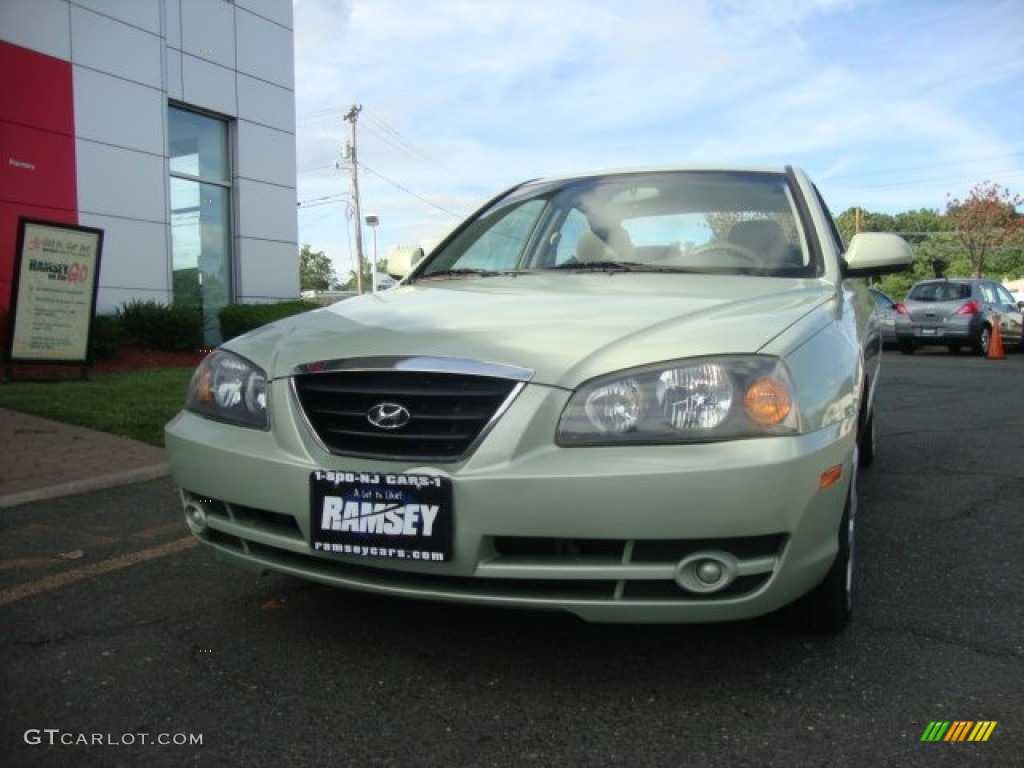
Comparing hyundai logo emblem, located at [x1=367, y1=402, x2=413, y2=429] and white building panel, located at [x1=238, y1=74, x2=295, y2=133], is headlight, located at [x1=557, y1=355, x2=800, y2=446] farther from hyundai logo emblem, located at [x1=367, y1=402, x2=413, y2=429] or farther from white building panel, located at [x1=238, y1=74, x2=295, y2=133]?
white building panel, located at [x1=238, y1=74, x2=295, y2=133]

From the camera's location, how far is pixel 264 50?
46.3 feet

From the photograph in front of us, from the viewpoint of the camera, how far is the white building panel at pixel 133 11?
1140 cm

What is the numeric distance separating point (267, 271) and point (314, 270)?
8060 cm

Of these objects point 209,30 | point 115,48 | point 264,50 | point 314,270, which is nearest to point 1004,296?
point 264,50

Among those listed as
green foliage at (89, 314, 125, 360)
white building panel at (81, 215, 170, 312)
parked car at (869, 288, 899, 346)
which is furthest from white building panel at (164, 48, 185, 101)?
parked car at (869, 288, 899, 346)

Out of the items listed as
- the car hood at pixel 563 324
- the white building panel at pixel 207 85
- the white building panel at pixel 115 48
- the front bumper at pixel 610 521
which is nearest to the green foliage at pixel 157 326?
the white building panel at pixel 115 48

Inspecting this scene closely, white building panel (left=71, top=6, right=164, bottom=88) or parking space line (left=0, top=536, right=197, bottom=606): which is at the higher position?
white building panel (left=71, top=6, right=164, bottom=88)

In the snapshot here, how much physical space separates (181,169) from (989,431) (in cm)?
1111

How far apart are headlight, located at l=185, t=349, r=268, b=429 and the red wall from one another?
8.68 meters

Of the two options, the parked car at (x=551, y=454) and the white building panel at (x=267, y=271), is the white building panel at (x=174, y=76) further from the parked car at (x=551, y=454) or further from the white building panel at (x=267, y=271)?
Result: the parked car at (x=551, y=454)

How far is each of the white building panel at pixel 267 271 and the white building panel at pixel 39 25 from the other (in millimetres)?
3778

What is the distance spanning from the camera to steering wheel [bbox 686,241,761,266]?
10.7 feet

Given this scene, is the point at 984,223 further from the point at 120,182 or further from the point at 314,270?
the point at 314,270

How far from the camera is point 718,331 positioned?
7.50 feet
